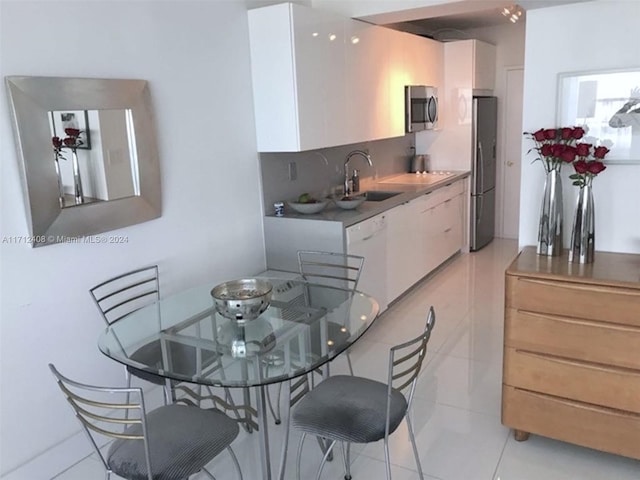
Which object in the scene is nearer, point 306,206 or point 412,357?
point 412,357

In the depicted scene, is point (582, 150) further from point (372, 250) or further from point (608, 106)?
point (372, 250)

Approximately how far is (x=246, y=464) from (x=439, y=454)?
0.93 metres

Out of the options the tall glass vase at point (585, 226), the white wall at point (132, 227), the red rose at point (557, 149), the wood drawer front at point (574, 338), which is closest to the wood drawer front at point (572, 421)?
the wood drawer front at point (574, 338)

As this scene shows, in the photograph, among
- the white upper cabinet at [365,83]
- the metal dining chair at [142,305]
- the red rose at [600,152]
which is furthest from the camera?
the white upper cabinet at [365,83]

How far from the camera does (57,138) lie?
237 cm

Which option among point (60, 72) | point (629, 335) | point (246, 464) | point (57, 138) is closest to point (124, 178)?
point (57, 138)

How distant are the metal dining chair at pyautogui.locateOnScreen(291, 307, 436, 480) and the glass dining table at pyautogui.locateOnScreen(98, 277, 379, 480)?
0.61 ft

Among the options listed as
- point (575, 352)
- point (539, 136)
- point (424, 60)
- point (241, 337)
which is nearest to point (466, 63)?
point (424, 60)

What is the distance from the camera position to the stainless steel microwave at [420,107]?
4840 mm

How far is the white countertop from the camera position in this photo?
364cm

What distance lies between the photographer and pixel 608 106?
263 centimetres

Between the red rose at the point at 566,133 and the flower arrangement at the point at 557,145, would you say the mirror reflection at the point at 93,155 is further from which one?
the red rose at the point at 566,133

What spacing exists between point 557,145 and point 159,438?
215 cm

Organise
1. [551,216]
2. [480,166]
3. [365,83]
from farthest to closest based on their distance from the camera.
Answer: [480,166] → [365,83] → [551,216]
